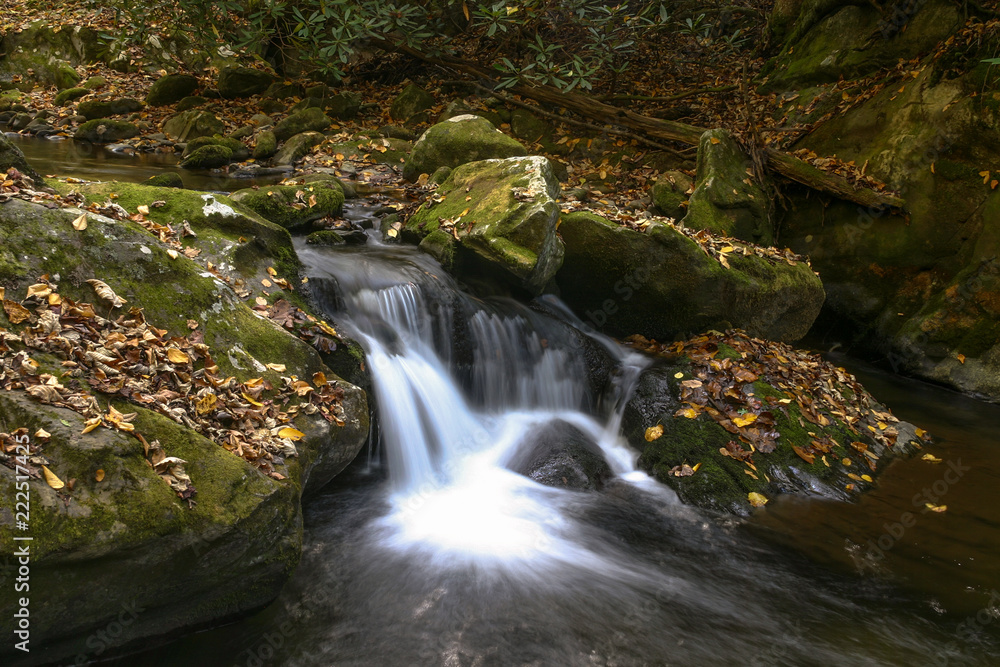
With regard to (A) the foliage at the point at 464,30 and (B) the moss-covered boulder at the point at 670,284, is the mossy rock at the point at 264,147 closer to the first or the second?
(A) the foliage at the point at 464,30

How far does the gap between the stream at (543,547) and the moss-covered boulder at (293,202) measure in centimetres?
93

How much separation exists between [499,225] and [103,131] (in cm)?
1077

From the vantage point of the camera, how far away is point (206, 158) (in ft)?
37.3

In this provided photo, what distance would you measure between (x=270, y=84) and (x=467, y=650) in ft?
50.9

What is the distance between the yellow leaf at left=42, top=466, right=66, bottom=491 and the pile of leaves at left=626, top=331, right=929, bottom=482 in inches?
185

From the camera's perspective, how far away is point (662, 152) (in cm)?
1178

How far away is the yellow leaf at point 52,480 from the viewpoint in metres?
2.73

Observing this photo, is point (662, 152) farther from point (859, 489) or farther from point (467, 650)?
point (467, 650)

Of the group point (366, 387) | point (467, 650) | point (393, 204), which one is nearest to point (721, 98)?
point (393, 204)

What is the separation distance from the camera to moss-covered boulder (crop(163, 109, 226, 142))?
13172mm

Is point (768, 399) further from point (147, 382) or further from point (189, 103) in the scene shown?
point (189, 103)

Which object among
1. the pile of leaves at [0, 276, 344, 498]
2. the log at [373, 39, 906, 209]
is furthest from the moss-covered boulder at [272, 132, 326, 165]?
the pile of leaves at [0, 276, 344, 498]

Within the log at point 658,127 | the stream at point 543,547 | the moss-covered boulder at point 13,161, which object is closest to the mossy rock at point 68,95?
the log at point 658,127

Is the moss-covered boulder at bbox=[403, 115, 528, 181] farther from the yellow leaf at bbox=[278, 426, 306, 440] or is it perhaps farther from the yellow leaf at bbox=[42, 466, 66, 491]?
the yellow leaf at bbox=[42, 466, 66, 491]
